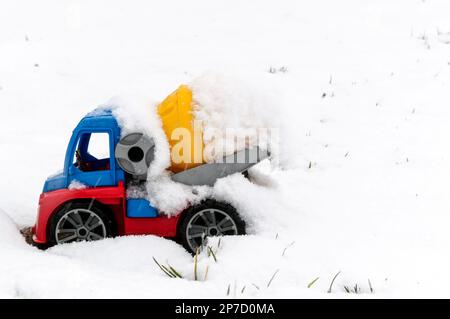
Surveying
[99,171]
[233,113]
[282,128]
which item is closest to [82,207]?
[99,171]

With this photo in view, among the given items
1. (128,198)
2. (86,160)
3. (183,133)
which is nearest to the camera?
(183,133)

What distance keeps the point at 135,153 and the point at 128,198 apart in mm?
350

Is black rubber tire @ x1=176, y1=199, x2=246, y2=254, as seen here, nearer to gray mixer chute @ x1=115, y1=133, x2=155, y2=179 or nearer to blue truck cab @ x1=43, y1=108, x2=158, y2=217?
blue truck cab @ x1=43, y1=108, x2=158, y2=217

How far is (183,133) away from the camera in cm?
379

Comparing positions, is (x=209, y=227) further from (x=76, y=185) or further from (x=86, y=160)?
(x=86, y=160)

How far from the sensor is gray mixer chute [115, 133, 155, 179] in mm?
3824

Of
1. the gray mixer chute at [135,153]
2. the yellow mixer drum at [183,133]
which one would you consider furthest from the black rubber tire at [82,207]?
the yellow mixer drum at [183,133]

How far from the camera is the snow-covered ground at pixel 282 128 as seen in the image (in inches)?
128

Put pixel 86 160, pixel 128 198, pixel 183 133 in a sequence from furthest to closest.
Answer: pixel 86 160 < pixel 128 198 < pixel 183 133

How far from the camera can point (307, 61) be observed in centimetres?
793

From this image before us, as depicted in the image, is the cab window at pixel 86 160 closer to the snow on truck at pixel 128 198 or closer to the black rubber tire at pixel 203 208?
the snow on truck at pixel 128 198

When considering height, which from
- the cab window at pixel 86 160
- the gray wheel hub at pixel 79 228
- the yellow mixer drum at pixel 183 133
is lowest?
the gray wheel hub at pixel 79 228

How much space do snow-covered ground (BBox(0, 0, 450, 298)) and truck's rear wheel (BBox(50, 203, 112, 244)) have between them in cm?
14
